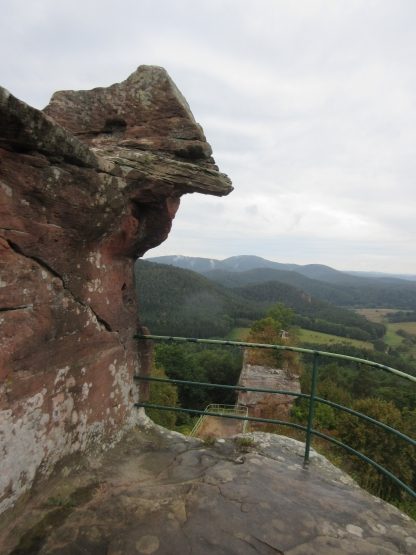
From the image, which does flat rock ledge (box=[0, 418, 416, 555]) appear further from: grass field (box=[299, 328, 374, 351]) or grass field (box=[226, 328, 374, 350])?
grass field (box=[299, 328, 374, 351])

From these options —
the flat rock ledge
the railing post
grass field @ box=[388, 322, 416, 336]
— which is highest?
the railing post

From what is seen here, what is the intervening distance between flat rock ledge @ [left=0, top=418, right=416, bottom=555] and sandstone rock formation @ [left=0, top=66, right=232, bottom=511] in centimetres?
32

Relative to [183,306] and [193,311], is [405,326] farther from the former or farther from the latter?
[183,306]

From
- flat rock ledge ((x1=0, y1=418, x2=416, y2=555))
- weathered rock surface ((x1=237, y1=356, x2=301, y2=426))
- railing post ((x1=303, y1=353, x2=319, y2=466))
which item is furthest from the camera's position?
weathered rock surface ((x1=237, y1=356, x2=301, y2=426))

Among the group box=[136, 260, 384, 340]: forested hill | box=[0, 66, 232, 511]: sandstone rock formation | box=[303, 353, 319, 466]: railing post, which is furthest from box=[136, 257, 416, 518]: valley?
box=[0, 66, 232, 511]: sandstone rock formation

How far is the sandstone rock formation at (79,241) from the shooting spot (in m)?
2.97

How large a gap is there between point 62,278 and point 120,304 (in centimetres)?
105

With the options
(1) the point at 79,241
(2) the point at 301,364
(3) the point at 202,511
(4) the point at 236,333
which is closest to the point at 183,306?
(4) the point at 236,333

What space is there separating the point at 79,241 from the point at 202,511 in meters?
2.64

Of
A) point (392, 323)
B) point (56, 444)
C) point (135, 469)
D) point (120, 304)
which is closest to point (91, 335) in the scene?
point (120, 304)

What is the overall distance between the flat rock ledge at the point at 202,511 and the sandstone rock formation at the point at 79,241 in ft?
1.05

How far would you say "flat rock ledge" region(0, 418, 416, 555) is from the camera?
2.76 meters

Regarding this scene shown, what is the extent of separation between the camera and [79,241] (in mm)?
3730

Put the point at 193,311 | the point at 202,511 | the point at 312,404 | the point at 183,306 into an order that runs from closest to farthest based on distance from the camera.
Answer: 1. the point at 202,511
2. the point at 312,404
3. the point at 193,311
4. the point at 183,306
